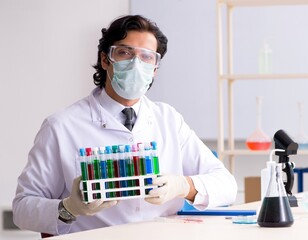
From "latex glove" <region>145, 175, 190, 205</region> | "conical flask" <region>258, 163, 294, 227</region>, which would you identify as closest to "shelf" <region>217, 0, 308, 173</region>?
"latex glove" <region>145, 175, 190, 205</region>

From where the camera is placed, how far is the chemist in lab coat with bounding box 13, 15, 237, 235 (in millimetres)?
2475

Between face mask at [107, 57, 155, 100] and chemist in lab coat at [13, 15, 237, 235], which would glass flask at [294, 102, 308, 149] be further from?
face mask at [107, 57, 155, 100]

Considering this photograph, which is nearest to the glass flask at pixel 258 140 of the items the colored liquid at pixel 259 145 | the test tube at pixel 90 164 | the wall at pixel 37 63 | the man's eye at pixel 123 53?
the colored liquid at pixel 259 145

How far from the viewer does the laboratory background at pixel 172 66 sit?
16.3 feet

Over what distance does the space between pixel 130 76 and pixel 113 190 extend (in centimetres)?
59

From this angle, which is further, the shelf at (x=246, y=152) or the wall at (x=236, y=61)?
the wall at (x=236, y=61)

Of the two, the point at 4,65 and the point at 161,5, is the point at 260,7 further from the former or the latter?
the point at 4,65

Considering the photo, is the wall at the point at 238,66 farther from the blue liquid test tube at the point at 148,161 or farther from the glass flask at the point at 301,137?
the blue liquid test tube at the point at 148,161

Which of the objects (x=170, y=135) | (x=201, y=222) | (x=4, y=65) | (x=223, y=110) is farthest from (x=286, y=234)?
(x=4, y=65)

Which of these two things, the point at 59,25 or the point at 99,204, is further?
the point at 59,25

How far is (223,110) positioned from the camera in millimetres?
5066

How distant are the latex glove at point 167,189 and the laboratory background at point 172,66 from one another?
2.53 metres

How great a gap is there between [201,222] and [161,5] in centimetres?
309

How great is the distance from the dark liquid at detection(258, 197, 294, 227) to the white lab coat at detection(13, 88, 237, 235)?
391 mm
